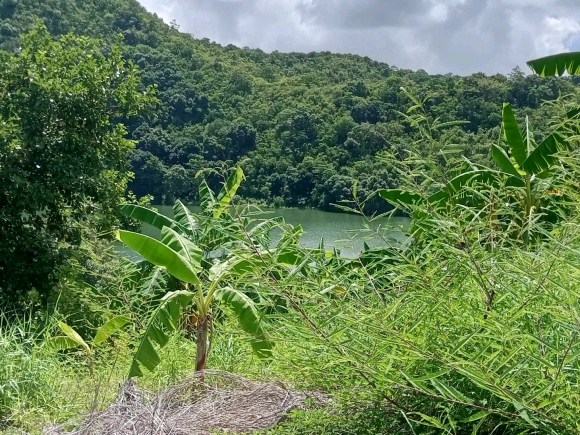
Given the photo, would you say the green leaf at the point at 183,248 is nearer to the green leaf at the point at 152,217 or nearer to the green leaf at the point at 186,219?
the green leaf at the point at 186,219

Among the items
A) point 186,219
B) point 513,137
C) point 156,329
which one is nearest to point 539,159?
point 513,137

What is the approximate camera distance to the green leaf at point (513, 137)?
5.21m

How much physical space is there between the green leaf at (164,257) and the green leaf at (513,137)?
8.89ft

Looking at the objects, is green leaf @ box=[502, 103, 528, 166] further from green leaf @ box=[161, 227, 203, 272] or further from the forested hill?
green leaf @ box=[161, 227, 203, 272]

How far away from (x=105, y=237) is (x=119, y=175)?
0.95m

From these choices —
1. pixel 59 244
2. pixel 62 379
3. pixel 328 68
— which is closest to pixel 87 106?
pixel 59 244

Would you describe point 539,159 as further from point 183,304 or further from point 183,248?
point 183,304

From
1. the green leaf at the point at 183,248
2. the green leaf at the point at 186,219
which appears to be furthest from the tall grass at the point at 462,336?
the green leaf at the point at 186,219

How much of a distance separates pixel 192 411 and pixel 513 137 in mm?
3648

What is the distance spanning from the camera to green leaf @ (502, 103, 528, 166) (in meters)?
5.21

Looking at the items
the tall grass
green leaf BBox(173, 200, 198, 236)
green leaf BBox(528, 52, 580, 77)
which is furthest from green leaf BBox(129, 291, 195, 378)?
green leaf BBox(528, 52, 580, 77)

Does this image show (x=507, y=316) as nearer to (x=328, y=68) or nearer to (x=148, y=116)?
(x=148, y=116)

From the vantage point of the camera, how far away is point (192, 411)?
2600 millimetres

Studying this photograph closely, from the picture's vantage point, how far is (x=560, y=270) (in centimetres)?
171
